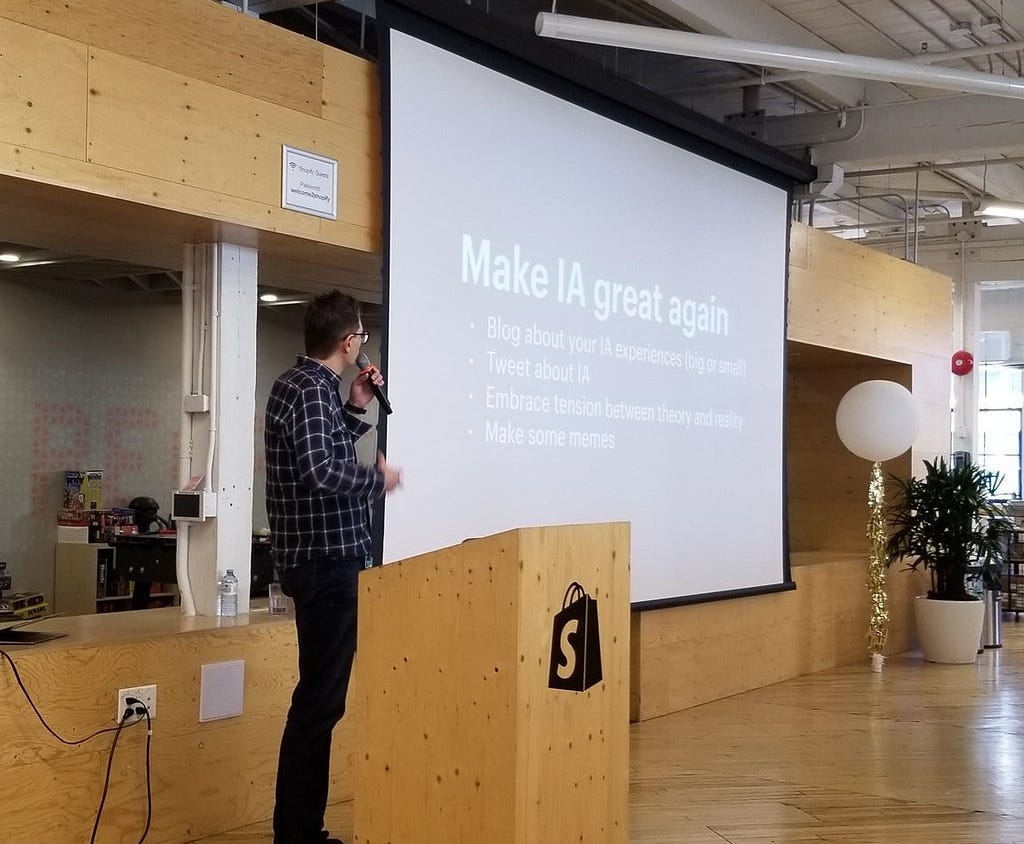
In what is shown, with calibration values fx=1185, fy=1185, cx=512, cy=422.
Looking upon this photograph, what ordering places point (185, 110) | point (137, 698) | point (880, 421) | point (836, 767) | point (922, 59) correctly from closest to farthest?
point (137, 698) → point (185, 110) → point (836, 767) → point (922, 59) → point (880, 421)

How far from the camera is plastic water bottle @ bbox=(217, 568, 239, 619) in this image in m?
4.29

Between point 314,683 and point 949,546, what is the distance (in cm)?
596

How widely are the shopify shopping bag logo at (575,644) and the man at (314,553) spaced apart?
34.8 inches

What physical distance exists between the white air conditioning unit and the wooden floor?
7.54 meters

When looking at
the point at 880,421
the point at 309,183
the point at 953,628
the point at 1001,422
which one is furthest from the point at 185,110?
the point at 1001,422

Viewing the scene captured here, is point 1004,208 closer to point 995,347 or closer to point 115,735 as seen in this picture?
point 995,347

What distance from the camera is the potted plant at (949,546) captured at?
8.22 metres

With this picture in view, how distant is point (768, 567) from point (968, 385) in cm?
728

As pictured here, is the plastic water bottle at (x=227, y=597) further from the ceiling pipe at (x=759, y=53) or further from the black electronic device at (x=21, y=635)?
the ceiling pipe at (x=759, y=53)

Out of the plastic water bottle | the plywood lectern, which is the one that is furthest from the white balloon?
the plywood lectern

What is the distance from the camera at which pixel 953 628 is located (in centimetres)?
828

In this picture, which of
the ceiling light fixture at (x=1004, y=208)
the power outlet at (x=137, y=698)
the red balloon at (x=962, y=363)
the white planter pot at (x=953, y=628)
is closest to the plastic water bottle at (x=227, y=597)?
the power outlet at (x=137, y=698)

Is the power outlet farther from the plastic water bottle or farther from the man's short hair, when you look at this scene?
the man's short hair

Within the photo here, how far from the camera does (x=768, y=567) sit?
289 inches
